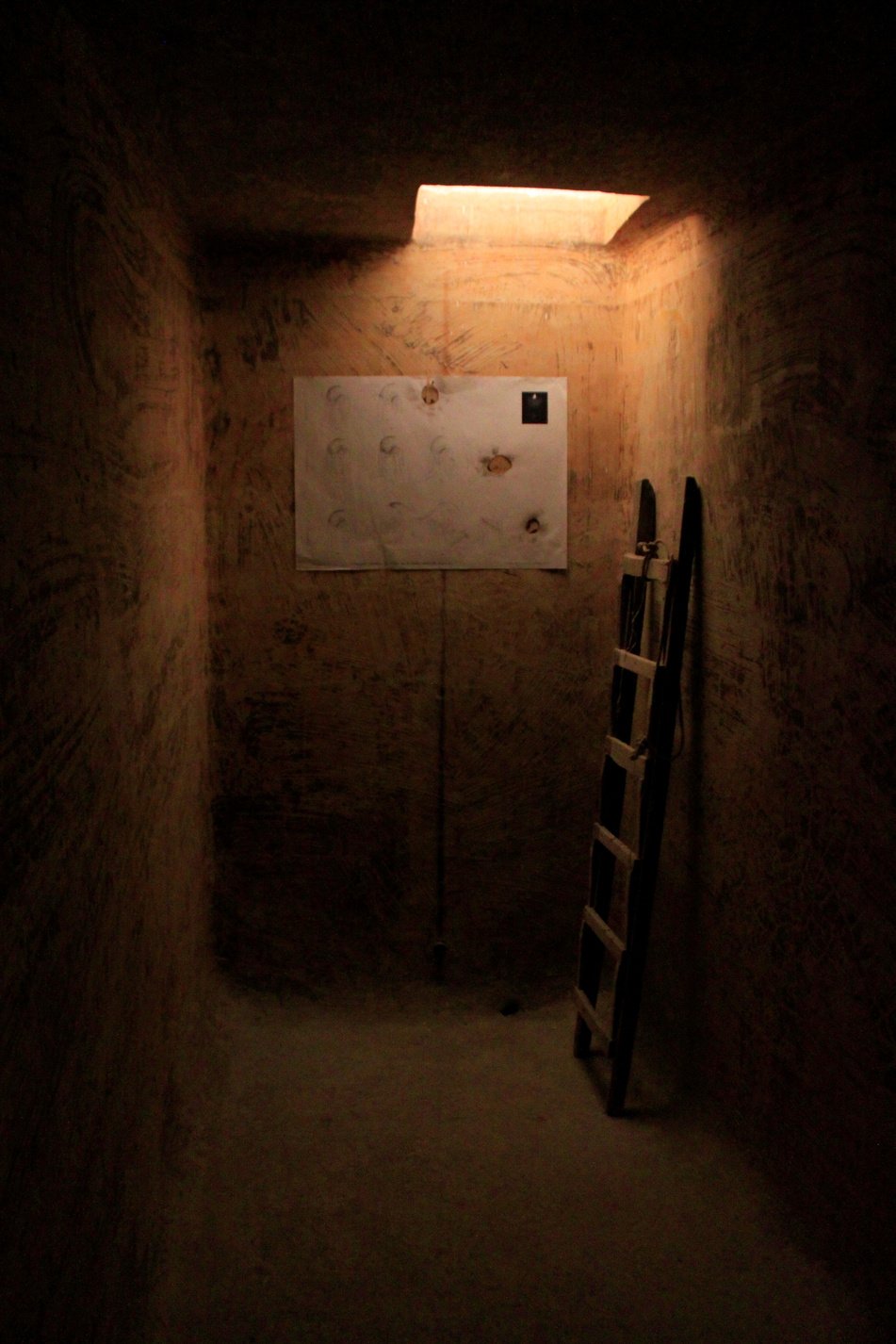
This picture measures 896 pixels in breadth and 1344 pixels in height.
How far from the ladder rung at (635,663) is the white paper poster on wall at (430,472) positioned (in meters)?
0.47

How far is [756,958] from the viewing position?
7.52ft

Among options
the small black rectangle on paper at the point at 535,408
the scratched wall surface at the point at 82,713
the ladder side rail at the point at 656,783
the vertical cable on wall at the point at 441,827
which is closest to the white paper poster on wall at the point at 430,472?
the small black rectangle on paper at the point at 535,408

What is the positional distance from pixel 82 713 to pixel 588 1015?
1908mm

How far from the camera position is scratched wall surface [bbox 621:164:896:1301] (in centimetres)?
184

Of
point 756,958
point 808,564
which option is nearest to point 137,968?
point 756,958

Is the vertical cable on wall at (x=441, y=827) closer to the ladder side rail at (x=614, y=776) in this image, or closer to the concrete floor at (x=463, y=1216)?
the concrete floor at (x=463, y=1216)

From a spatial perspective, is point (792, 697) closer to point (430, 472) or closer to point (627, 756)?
point (627, 756)

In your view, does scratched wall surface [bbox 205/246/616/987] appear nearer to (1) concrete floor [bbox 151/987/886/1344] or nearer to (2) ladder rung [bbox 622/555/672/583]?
(2) ladder rung [bbox 622/555/672/583]

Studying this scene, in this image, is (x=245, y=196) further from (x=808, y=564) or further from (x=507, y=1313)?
(x=507, y=1313)

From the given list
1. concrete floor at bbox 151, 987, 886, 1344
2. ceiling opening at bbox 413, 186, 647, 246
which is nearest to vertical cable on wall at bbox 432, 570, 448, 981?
concrete floor at bbox 151, 987, 886, 1344

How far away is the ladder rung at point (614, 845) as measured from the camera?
2.66 meters

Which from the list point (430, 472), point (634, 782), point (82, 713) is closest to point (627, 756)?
point (634, 782)

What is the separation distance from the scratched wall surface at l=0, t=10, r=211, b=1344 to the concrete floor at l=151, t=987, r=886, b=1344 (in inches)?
10.1

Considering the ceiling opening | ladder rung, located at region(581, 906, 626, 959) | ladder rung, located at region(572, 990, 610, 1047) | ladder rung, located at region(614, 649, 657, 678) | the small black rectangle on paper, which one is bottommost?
ladder rung, located at region(572, 990, 610, 1047)
